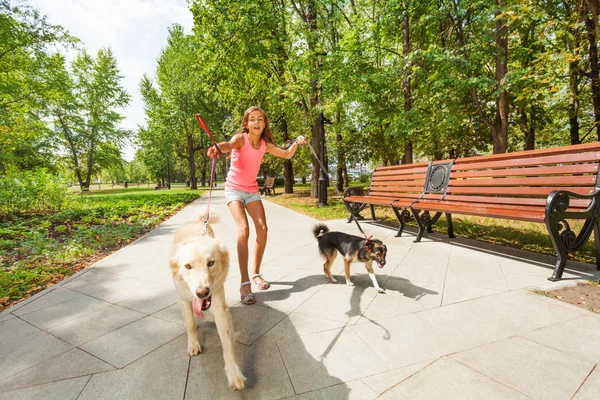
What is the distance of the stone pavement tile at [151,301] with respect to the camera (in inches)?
118

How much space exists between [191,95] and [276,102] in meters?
17.5

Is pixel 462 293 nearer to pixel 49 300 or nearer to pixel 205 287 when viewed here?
pixel 205 287

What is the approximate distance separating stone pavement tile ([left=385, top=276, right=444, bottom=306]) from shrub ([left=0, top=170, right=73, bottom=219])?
12.3 meters

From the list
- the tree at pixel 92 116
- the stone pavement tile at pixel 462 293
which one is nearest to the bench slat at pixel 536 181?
the stone pavement tile at pixel 462 293

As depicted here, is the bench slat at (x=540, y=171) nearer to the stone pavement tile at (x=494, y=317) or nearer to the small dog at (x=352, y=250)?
the stone pavement tile at (x=494, y=317)

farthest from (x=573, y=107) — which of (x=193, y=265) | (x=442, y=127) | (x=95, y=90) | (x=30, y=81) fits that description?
(x=95, y=90)

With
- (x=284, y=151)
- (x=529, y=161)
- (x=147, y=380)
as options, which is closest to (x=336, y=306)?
(x=147, y=380)

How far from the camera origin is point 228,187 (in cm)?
340

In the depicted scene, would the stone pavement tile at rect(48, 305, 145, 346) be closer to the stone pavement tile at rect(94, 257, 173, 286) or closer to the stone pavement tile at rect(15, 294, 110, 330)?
the stone pavement tile at rect(15, 294, 110, 330)

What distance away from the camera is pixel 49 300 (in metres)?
3.33

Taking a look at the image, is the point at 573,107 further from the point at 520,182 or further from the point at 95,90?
the point at 95,90

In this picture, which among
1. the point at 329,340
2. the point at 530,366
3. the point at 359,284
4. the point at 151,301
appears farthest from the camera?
the point at 359,284

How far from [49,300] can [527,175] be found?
7.25 metres

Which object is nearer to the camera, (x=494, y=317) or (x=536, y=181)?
(x=494, y=317)
